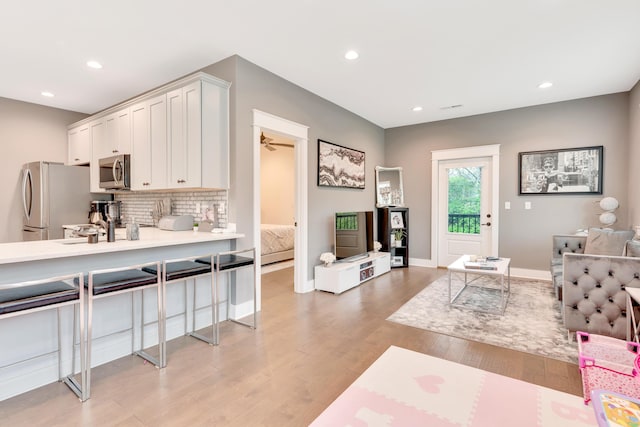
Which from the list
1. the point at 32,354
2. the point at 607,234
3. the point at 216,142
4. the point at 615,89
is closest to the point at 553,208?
the point at 607,234

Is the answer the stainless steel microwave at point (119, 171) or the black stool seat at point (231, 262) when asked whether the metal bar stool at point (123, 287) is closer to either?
the black stool seat at point (231, 262)

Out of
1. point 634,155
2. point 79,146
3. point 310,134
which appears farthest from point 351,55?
point 79,146

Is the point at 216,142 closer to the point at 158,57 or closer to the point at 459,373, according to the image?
the point at 158,57

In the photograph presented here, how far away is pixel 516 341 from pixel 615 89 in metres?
3.91

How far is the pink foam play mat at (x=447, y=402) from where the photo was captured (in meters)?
1.69

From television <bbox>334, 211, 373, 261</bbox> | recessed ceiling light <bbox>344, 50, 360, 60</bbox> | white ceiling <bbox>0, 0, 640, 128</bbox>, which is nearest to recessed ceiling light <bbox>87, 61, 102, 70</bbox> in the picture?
white ceiling <bbox>0, 0, 640, 128</bbox>

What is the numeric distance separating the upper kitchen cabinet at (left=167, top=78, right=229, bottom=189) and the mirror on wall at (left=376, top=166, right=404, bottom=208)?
139 inches

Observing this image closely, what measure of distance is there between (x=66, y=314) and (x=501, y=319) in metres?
3.90

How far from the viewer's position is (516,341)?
110 inches

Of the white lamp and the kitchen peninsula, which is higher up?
the white lamp

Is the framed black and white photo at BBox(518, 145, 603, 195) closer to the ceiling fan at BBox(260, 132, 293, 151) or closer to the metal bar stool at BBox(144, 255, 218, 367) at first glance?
the ceiling fan at BBox(260, 132, 293, 151)

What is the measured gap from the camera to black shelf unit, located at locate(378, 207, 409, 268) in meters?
5.89

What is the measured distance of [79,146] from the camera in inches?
191

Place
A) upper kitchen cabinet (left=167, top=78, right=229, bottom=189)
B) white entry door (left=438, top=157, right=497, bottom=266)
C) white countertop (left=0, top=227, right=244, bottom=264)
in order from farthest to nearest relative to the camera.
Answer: white entry door (left=438, top=157, right=497, bottom=266), upper kitchen cabinet (left=167, top=78, right=229, bottom=189), white countertop (left=0, top=227, right=244, bottom=264)
